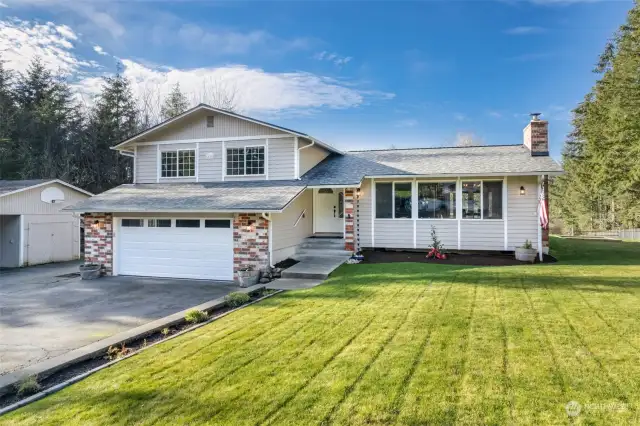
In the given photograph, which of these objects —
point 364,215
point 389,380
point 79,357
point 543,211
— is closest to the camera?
point 389,380

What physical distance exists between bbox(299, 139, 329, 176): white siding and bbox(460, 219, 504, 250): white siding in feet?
19.8

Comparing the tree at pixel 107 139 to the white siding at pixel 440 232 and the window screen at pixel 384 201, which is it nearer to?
the window screen at pixel 384 201

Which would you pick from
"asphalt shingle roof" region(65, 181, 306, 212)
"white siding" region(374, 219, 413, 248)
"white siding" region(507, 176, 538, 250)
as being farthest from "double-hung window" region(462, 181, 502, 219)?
"asphalt shingle roof" region(65, 181, 306, 212)

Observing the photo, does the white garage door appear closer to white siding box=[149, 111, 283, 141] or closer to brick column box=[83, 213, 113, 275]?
brick column box=[83, 213, 113, 275]

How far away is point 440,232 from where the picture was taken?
13.3 m

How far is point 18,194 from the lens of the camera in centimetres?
1487

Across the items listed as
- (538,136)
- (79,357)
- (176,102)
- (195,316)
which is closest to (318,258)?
(195,316)

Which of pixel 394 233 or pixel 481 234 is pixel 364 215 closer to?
pixel 394 233

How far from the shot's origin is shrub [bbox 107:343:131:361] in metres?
4.97

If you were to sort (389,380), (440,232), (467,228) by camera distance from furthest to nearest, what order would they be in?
1. (440,232)
2. (467,228)
3. (389,380)

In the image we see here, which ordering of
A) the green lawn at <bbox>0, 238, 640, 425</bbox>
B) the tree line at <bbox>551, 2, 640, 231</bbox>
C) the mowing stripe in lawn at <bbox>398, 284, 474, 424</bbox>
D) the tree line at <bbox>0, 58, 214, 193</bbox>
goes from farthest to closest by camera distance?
the tree line at <bbox>0, 58, 214, 193</bbox>
the tree line at <bbox>551, 2, 640, 231</bbox>
the green lawn at <bbox>0, 238, 640, 425</bbox>
the mowing stripe in lawn at <bbox>398, 284, 474, 424</bbox>

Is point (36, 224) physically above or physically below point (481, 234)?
above

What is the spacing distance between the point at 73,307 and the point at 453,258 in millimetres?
10751

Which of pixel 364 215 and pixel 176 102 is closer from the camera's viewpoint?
pixel 364 215
